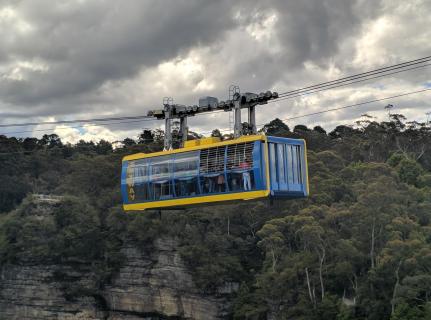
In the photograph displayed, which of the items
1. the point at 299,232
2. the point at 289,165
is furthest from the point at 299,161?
the point at 299,232

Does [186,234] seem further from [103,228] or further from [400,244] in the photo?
[400,244]

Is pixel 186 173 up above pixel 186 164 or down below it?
below

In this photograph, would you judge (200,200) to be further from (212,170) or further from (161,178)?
(161,178)

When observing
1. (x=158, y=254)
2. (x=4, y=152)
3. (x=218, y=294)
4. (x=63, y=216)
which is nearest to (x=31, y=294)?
(x=63, y=216)

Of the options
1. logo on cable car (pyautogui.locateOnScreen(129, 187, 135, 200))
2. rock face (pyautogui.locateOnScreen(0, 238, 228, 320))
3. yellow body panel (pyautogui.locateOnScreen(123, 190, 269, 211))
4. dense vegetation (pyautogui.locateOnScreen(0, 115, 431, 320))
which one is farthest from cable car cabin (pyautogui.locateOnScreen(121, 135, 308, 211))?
rock face (pyautogui.locateOnScreen(0, 238, 228, 320))

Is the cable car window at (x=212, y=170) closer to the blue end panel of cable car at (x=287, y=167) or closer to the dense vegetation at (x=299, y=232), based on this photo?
the blue end panel of cable car at (x=287, y=167)

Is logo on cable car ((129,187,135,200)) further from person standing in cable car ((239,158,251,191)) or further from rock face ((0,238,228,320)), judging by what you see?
rock face ((0,238,228,320))
